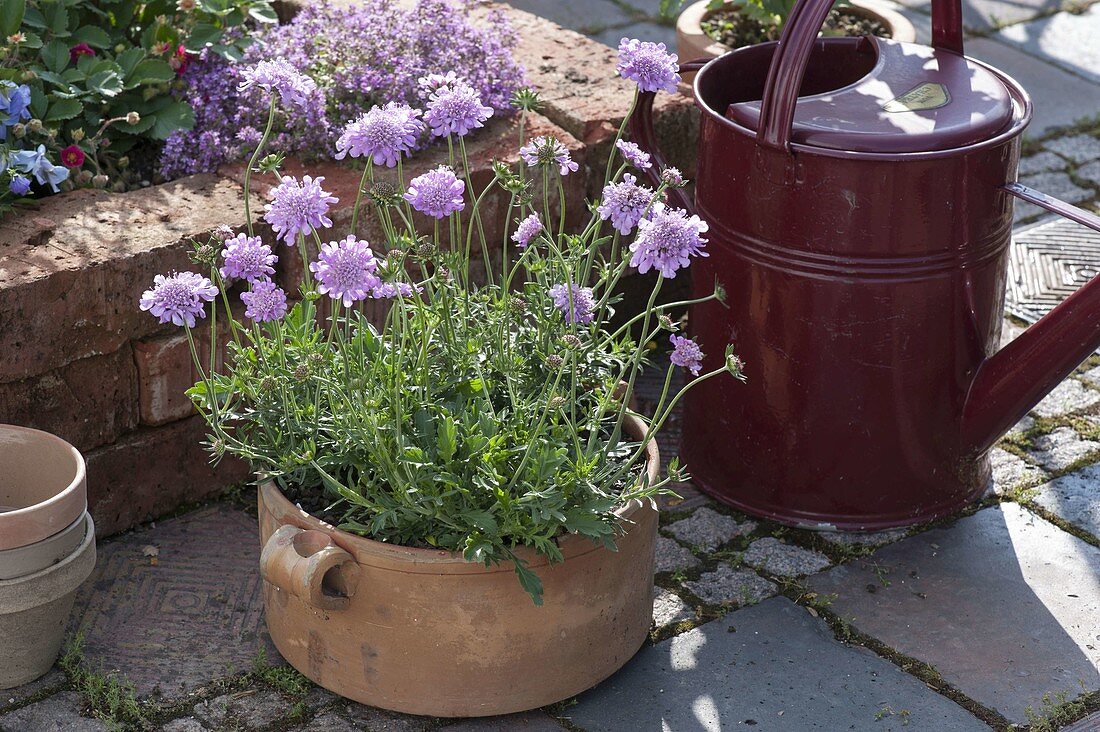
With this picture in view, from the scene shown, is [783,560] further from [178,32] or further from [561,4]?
[561,4]

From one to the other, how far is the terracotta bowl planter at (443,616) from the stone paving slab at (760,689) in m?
0.09

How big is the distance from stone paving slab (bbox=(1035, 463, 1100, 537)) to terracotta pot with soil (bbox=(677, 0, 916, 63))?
58.1 inches

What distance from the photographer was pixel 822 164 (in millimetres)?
2613

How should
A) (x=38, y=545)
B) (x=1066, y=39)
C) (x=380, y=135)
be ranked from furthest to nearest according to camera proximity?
(x=1066, y=39)
(x=38, y=545)
(x=380, y=135)

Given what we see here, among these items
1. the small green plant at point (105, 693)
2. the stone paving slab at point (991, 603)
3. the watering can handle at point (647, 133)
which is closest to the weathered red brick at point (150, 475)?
Result: the small green plant at point (105, 693)

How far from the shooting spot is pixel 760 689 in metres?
2.52

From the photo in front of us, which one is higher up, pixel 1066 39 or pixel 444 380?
pixel 444 380

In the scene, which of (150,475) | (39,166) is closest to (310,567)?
(150,475)

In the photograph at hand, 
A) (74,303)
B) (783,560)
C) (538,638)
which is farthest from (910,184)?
(74,303)

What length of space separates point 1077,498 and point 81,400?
2.23m

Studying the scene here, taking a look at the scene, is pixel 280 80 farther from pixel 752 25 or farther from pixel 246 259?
pixel 752 25

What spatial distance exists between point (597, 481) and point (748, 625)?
0.63 m

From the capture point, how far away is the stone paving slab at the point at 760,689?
8.00 ft

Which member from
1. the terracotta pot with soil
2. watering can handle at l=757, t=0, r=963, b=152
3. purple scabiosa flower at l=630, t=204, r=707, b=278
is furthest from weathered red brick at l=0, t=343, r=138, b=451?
the terracotta pot with soil
